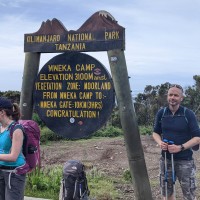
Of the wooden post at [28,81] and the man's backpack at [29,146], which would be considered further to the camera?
the wooden post at [28,81]

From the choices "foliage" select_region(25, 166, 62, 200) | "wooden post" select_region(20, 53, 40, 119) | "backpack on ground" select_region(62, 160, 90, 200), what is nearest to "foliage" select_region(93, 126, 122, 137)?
"foliage" select_region(25, 166, 62, 200)

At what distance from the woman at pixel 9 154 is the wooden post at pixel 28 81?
2.30 metres

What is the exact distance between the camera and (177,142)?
15.8 ft

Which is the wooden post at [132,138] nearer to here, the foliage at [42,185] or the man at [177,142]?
the man at [177,142]

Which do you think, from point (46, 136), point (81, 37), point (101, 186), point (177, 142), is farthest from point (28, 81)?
point (46, 136)

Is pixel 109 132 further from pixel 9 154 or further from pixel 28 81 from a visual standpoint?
pixel 9 154

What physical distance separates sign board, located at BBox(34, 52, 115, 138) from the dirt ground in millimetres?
1650

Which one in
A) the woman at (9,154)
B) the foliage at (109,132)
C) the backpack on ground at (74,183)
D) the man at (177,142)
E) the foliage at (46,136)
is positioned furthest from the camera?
the foliage at (109,132)

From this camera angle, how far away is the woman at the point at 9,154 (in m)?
4.22

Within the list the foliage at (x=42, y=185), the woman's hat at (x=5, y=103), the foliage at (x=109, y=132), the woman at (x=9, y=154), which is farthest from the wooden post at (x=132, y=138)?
the foliage at (x=109, y=132)

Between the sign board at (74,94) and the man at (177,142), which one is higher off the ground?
the sign board at (74,94)

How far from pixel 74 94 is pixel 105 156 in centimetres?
511

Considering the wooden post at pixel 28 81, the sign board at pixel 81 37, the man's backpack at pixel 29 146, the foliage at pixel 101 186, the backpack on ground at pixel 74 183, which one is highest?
the sign board at pixel 81 37

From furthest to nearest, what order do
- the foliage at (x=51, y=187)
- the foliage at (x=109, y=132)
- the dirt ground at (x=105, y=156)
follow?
the foliage at (x=109, y=132) < the dirt ground at (x=105, y=156) < the foliage at (x=51, y=187)
